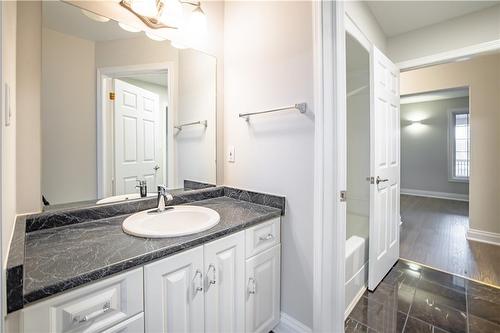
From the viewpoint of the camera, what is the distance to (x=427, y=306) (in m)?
1.71

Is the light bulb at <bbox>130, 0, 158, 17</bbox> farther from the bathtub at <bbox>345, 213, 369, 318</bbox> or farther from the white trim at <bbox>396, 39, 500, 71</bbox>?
the white trim at <bbox>396, 39, 500, 71</bbox>

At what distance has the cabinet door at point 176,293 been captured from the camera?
85cm

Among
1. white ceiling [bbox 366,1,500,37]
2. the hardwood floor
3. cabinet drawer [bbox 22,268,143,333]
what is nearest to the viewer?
cabinet drawer [bbox 22,268,143,333]

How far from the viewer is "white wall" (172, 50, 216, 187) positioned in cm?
164

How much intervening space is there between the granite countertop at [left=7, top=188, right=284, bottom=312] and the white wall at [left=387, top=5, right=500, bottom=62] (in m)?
2.48

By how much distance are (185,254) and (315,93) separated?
993 millimetres

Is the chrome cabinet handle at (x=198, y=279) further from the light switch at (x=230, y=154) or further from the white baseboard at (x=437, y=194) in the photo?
the white baseboard at (x=437, y=194)

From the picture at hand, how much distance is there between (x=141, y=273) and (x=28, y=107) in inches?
34.8

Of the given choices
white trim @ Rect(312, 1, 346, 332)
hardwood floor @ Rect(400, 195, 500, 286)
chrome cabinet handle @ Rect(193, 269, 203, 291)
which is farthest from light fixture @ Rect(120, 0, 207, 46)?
hardwood floor @ Rect(400, 195, 500, 286)

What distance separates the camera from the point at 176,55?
1.54 meters

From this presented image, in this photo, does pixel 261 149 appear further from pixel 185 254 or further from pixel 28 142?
pixel 28 142

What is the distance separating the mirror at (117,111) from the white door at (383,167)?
4.18 ft

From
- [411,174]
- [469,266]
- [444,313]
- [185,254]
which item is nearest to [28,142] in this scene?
[185,254]

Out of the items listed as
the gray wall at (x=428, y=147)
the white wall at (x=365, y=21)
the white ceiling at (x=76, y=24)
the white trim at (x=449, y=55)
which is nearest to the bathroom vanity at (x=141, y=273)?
the white ceiling at (x=76, y=24)
